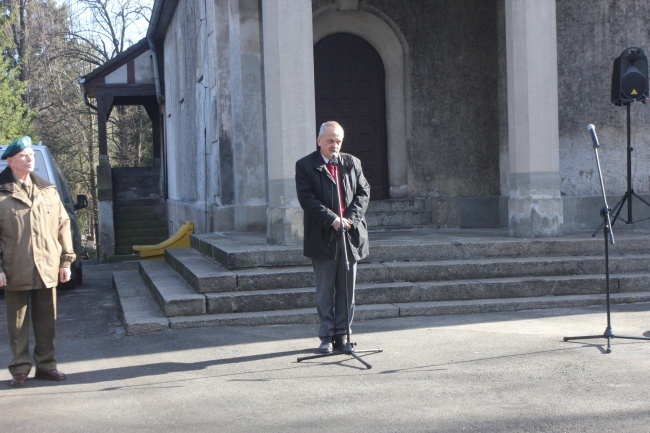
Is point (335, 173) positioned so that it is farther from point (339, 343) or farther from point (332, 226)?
point (339, 343)

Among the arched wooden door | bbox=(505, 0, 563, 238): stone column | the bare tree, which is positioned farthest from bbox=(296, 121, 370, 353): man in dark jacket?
the bare tree

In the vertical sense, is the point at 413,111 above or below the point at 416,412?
above

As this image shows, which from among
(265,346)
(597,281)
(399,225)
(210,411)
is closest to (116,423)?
(210,411)

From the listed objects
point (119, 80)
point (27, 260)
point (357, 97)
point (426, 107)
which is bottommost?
point (27, 260)

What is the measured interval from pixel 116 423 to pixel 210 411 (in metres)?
0.60

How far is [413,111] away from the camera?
14078 millimetres

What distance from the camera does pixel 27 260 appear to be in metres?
6.45

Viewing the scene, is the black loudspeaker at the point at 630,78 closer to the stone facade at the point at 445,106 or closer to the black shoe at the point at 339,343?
the stone facade at the point at 445,106

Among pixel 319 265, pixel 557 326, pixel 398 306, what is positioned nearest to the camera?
pixel 319 265

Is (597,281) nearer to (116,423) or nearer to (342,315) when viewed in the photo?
(342,315)

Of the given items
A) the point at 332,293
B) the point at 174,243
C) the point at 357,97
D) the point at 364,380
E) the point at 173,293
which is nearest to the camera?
the point at 364,380

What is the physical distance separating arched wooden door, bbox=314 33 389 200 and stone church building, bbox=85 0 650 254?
0.02 meters

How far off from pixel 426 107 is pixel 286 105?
4.41 meters

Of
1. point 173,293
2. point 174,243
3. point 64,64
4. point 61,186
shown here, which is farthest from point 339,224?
point 64,64
